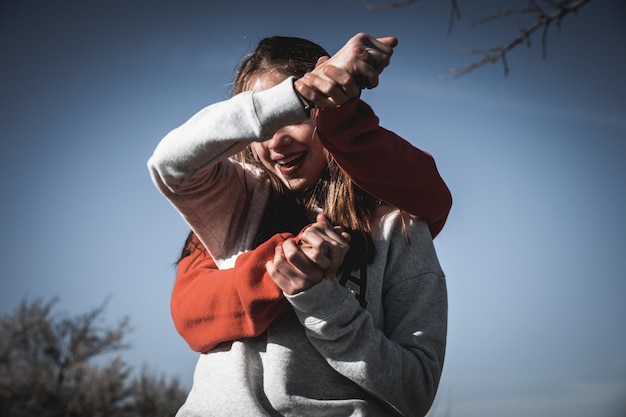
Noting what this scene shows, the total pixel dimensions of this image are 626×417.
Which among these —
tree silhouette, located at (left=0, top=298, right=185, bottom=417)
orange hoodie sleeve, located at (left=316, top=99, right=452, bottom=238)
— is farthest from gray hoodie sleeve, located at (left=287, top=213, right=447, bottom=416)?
tree silhouette, located at (left=0, top=298, right=185, bottom=417)

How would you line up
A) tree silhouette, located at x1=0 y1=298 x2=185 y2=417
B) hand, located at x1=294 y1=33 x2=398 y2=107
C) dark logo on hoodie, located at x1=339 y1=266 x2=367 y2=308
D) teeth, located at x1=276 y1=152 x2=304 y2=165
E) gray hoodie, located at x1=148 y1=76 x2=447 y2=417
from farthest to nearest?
tree silhouette, located at x1=0 y1=298 x2=185 y2=417 → teeth, located at x1=276 y1=152 x2=304 y2=165 → dark logo on hoodie, located at x1=339 y1=266 x2=367 y2=308 → gray hoodie, located at x1=148 y1=76 x2=447 y2=417 → hand, located at x1=294 y1=33 x2=398 y2=107

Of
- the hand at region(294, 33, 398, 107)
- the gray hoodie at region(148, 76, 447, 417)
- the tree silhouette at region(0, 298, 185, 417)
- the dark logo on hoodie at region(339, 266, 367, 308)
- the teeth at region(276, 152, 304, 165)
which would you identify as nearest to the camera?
the hand at region(294, 33, 398, 107)

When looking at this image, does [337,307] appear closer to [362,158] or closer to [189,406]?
[362,158]

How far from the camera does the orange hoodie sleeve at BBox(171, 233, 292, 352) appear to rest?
1270 mm

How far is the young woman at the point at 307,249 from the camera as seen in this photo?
3.89 ft

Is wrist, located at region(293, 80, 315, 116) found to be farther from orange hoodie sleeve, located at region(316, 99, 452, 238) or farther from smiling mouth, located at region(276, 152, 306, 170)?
smiling mouth, located at region(276, 152, 306, 170)

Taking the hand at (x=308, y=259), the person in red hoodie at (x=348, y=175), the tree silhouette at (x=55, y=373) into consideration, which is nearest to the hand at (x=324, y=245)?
the hand at (x=308, y=259)

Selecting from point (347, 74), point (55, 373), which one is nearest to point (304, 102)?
point (347, 74)

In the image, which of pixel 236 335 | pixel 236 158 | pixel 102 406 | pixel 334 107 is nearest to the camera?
pixel 334 107

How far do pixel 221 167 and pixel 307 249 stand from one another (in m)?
0.36

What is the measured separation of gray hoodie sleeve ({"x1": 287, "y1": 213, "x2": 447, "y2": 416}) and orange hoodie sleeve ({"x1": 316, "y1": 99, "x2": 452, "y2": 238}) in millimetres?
110

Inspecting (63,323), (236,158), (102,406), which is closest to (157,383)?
(102,406)

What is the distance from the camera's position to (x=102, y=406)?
1403cm

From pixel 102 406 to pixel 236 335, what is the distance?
14.4m
